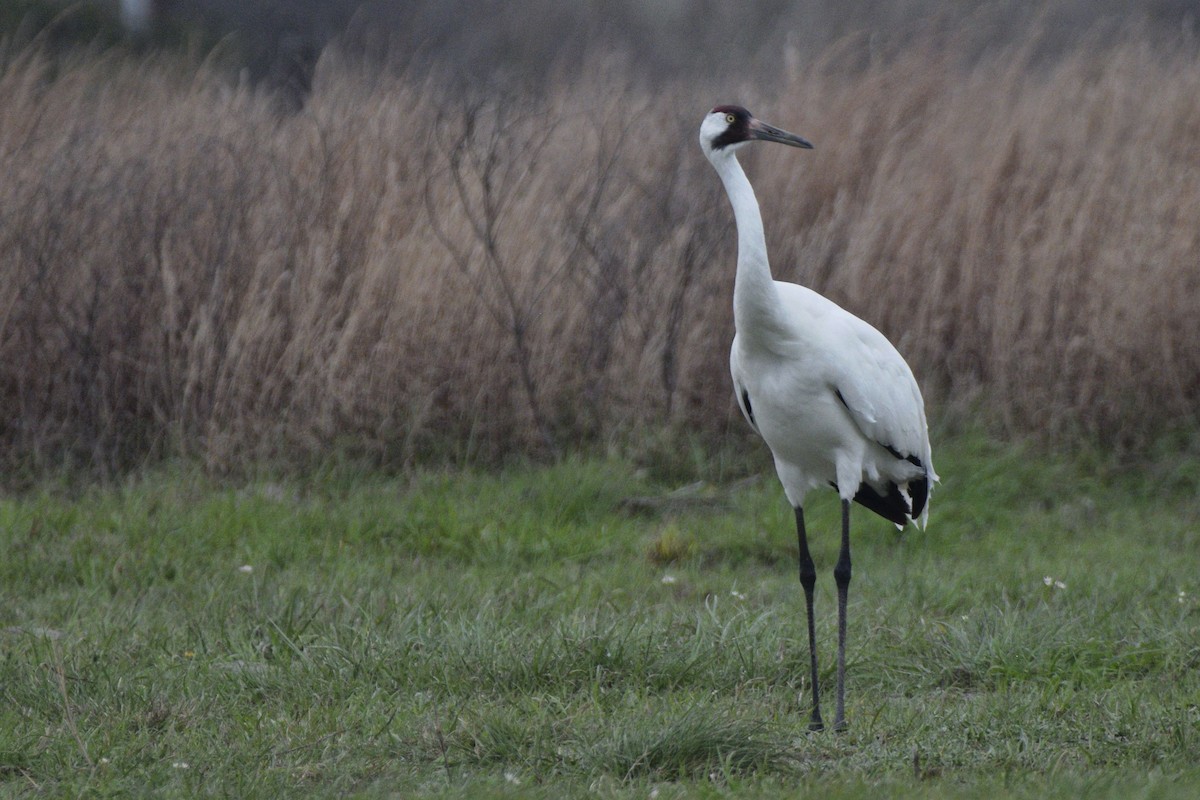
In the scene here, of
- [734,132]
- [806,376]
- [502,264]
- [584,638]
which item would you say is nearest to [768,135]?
[734,132]

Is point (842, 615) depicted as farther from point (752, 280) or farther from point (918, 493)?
point (752, 280)

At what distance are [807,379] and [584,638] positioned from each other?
1.03m

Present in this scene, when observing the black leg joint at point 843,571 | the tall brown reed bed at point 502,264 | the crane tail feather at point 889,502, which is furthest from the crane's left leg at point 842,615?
the tall brown reed bed at point 502,264

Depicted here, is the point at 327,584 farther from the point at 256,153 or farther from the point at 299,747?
the point at 256,153

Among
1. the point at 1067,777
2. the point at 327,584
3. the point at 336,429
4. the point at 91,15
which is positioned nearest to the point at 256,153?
the point at 336,429

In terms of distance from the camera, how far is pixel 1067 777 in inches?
129

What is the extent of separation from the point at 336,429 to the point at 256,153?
1.60m

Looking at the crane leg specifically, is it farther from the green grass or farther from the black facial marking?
the black facial marking

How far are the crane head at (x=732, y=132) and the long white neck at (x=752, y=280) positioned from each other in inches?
3.2

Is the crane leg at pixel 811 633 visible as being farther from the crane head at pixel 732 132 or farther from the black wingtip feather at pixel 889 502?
the crane head at pixel 732 132

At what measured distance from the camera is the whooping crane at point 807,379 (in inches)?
157

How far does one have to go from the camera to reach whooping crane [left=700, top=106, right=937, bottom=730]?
4.00 meters

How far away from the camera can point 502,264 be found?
22.3 feet

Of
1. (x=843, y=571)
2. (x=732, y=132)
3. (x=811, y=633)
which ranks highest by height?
(x=732, y=132)
